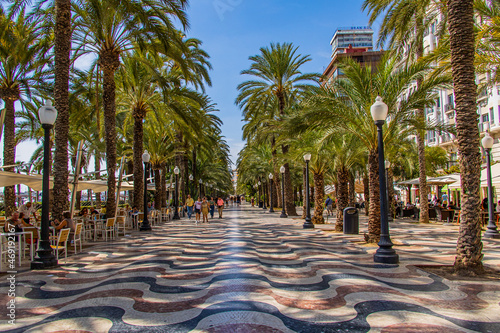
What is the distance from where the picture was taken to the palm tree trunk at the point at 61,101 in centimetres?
1083

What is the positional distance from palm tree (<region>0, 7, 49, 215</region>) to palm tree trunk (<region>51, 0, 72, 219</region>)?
5.04 metres

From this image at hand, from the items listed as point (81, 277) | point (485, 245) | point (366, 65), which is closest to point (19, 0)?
point (81, 277)

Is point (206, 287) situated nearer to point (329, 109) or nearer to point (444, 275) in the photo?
point (444, 275)

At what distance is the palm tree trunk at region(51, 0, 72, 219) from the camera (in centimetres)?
1083

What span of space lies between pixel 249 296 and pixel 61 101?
888 cm

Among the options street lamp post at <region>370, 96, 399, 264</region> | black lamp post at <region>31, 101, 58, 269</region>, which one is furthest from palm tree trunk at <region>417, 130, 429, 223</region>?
black lamp post at <region>31, 101, 58, 269</region>

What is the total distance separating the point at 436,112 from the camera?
45812 millimetres

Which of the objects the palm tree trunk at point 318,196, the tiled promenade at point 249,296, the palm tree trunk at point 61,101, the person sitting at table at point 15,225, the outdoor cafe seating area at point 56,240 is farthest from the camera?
the palm tree trunk at point 318,196

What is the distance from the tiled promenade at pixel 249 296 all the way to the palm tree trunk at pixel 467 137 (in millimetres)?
778

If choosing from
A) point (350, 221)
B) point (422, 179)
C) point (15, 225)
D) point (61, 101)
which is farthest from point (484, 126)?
point (15, 225)

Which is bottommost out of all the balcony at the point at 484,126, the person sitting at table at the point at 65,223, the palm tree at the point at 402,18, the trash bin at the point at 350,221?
the trash bin at the point at 350,221

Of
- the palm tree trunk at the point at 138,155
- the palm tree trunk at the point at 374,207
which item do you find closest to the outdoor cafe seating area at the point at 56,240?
the palm tree trunk at the point at 138,155

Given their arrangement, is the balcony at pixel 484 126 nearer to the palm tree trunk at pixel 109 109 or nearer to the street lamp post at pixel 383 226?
the street lamp post at pixel 383 226

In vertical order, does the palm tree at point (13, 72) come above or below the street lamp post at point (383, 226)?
above
